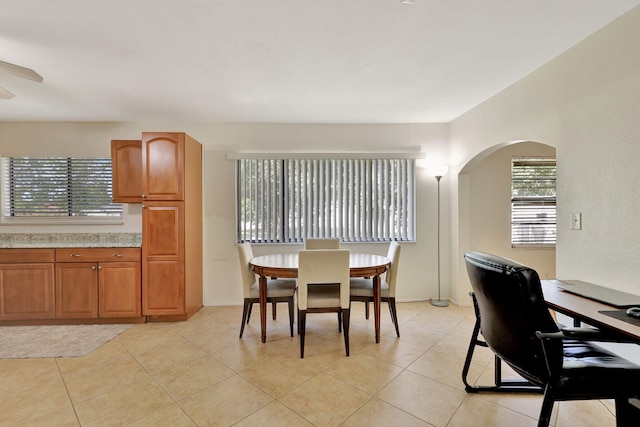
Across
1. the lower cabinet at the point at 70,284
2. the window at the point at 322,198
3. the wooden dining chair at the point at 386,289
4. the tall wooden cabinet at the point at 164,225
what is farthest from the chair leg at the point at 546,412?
the lower cabinet at the point at 70,284

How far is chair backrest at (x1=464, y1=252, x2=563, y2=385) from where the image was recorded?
1353 millimetres

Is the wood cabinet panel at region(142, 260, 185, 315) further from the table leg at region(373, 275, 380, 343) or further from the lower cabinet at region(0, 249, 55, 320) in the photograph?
the table leg at region(373, 275, 380, 343)

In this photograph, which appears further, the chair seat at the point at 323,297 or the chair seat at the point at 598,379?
the chair seat at the point at 323,297

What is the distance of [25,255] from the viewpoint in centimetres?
321

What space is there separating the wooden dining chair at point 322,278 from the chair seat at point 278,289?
35cm

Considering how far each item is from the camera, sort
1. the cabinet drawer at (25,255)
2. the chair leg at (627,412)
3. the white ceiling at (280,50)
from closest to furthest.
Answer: the chair leg at (627,412) < the white ceiling at (280,50) < the cabinet drawer at (25,255)

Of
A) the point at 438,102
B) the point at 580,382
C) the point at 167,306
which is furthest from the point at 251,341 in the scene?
the point at 438,102

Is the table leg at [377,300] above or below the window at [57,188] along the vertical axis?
below

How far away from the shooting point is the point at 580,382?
4.37 ft

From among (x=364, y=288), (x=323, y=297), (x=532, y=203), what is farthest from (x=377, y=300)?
(x=532, y=203)

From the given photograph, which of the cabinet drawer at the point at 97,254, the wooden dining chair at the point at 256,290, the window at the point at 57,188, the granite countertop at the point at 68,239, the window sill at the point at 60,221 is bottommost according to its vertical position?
the wooden dining chair at the point at 256,290

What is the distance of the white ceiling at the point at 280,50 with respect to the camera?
1707mm

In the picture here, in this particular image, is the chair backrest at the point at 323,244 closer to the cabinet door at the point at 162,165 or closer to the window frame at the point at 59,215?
the cabinet door at the point at 162,165

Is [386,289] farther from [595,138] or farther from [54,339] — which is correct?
[54,339]
